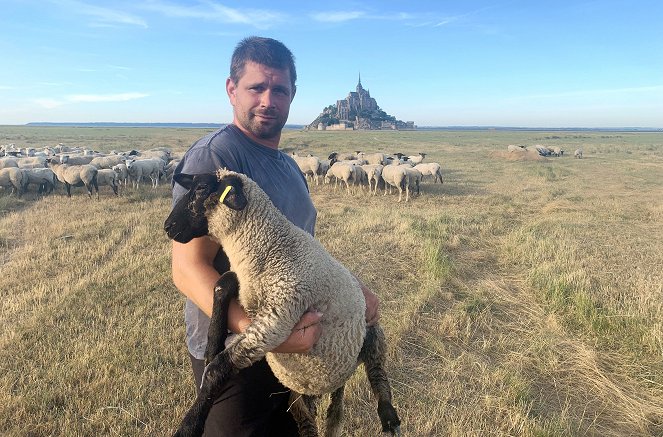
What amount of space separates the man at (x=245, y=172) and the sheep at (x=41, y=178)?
1969 cm

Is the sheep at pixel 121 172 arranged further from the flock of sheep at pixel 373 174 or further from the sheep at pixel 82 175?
the flock of sheep at pixel 373 174

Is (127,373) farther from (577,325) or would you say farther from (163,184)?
(163,184)

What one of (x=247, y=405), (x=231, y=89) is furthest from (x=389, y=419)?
(x=231, y=89)

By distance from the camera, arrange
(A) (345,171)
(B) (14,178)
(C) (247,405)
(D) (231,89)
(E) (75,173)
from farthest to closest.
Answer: (A) (345,171) → (E) (75,173) → (B) (14,178) → (D) (231,89) → (C) (247,405)

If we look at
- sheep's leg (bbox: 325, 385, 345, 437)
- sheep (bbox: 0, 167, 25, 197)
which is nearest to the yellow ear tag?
sheep's leg (bbox: 325, 385, 345, 437)

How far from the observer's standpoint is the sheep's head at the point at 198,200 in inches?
101

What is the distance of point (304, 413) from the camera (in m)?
3.15

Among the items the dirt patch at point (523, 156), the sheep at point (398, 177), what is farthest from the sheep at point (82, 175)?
the dirt patch at point (523, 156)

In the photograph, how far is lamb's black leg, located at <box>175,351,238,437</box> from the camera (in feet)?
7.34

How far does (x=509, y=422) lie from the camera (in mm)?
4320

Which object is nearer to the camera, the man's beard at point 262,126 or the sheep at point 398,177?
the man's beard at point 262,126

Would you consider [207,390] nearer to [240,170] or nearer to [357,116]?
[240,170]

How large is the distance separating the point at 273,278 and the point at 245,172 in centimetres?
82

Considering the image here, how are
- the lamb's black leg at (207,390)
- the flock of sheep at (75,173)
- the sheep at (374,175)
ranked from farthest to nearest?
the sheep at (374,175), the flock of sheep at (75,173), the lamb's black leg at (207,390)
